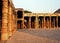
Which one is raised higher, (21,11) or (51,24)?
(21,11)

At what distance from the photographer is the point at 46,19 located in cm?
6456

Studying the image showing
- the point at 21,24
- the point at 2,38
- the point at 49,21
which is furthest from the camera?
the point at 49,21

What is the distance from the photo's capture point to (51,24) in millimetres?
66062

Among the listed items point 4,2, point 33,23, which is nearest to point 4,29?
point 4,2

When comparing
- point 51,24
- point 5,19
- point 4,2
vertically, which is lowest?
point 51,24

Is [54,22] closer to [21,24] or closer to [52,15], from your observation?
[52,15]

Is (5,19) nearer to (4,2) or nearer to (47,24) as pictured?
(4,2)

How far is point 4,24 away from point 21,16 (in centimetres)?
4316

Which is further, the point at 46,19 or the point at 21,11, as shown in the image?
the point at 46,19

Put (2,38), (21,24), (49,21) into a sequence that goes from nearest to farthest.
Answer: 1. (2,38)
2. (21,24)
3. (49,21)

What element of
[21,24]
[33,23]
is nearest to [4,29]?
[21,24]

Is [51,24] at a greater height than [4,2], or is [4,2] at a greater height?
[4,2]

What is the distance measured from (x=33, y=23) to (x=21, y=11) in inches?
376

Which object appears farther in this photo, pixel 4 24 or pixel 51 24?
pixel 51 24
